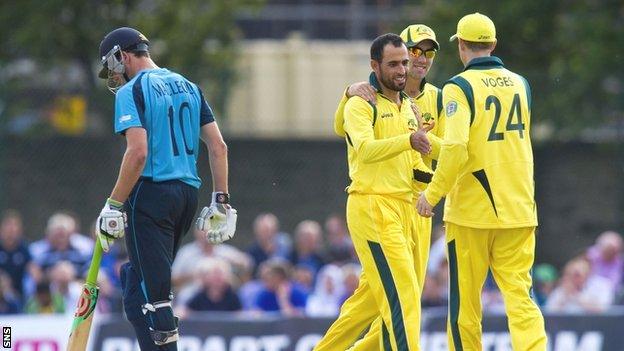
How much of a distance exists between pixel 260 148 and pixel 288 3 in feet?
23.0

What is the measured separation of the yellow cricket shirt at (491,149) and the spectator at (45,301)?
6.27 metres

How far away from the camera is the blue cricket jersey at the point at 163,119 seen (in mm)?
8867

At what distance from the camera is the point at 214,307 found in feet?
47.8

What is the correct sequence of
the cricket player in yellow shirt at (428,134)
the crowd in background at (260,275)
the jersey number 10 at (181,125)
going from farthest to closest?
the crowd in background at (260,275) < the cricket player in yellow shirt at (428,134) < the jersey number 10 at (181,125)

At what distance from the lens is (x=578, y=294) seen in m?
15.1

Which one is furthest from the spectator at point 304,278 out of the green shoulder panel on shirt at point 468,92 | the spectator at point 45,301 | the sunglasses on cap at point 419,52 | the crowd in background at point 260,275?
the green shoulder panel on shirt at point 468,92

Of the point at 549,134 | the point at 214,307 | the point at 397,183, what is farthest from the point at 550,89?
the point at 397,183

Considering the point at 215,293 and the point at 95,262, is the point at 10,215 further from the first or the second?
the point at 95,262

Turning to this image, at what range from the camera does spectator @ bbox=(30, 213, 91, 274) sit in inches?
617

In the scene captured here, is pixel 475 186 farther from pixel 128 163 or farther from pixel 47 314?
pixel 47 314

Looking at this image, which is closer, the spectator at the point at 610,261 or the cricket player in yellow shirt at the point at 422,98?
the cricket player in yellow shirt at the point at 422,98

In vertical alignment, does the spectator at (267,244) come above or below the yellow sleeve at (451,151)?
below

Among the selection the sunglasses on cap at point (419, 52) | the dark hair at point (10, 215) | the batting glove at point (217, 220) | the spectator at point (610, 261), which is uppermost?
the sunglasses on cap at point (419, 52)

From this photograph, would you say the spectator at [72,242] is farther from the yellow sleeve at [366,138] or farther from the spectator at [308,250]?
the yellow sleeve at [366,138]
